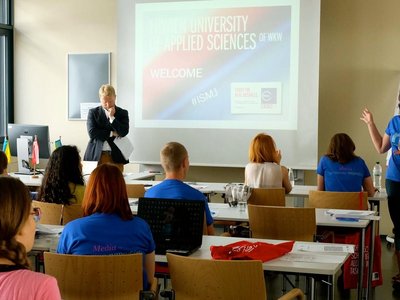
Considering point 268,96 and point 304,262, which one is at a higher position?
point 268,96

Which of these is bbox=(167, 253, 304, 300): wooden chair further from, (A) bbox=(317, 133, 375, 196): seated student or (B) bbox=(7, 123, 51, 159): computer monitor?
(B) bbox=(7, 123, 51, 159): computer monitor

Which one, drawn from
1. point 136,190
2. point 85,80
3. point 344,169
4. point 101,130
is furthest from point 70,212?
point 85,80

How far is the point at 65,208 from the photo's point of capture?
429cm

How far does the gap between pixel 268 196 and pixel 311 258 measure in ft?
6.21

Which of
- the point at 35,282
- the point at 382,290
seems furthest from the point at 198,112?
the point at 35,282

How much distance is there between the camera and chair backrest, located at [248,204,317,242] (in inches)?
160

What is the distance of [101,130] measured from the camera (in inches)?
281

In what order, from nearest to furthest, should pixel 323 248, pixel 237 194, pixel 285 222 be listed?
pixel 323 248
pixel 285 222
pixel 237 194

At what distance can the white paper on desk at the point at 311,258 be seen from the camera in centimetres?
304

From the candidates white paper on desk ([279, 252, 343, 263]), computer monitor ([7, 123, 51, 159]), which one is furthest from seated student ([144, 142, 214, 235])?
computer monitor ([7, 123, 51, 159])

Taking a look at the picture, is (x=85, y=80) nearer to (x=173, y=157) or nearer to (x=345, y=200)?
(x=345, y=200)

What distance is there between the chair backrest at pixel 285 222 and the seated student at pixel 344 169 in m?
1.39

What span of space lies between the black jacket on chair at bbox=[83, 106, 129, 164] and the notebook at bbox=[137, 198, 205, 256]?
152 inches

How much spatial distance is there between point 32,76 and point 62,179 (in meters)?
4.91
